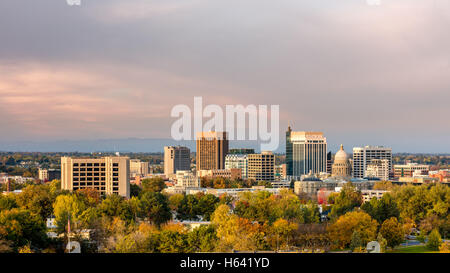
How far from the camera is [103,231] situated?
16625mm

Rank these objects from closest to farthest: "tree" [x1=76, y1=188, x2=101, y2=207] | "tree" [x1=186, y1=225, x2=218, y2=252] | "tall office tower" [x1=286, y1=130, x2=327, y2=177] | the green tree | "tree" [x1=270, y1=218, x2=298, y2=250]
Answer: "tree" [x1=186, y1=225, x2=218, y2=252], the green tree, "tree" [x1=270, y1=218, x2=298, y2=250], "tree" [x1=76, y1=188, x2=101, y2=207], "tall office tower" [x1=286, y1=130, x2=327, y2=177]

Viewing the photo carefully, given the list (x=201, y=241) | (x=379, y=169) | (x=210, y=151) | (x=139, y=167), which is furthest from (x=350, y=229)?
(x=139, y=167)

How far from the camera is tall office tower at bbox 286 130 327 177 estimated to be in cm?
6619

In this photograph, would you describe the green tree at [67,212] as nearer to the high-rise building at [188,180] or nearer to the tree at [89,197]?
the tree at [89,197]

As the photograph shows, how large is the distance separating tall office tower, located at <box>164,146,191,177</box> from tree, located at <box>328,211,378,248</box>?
49.8 meters

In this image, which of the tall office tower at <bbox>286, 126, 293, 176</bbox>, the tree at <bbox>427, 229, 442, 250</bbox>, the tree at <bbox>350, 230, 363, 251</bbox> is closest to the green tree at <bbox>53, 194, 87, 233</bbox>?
the tree at <bbox>350, 230, 363, 251</bbox>

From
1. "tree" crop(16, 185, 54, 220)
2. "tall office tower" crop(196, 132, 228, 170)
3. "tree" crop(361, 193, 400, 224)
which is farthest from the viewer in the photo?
"tall office tower" crop(196, 132, 228, 170)

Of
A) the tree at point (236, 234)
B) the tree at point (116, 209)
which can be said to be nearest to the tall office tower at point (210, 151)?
the tree at point (116, 209)

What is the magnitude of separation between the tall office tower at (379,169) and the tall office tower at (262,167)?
1155cm

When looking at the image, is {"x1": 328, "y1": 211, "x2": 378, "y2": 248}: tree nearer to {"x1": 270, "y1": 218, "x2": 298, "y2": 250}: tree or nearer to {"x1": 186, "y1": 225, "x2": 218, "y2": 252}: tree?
{"x1": 270, "y1": 218, "x2": 298, "y2": 250}: tree

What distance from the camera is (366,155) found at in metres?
66.9

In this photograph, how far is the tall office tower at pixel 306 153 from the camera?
6619cm

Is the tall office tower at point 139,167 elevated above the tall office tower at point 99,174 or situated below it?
below
